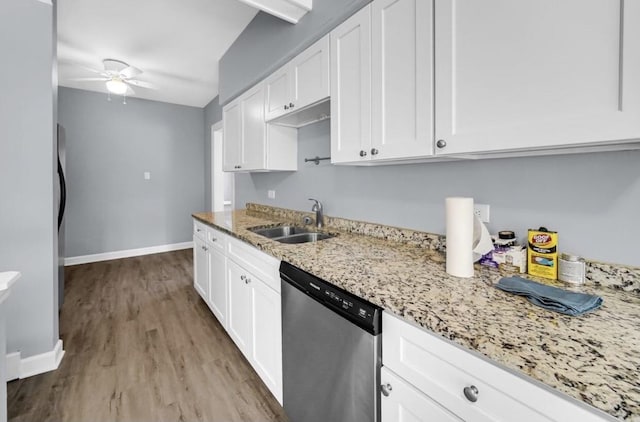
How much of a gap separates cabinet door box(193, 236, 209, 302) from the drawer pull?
7.63 ft

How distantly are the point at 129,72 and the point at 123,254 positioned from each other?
9.38 ft

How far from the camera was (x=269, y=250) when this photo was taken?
147cm

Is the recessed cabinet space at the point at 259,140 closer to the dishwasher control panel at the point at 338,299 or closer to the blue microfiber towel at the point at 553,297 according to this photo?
the dishwasher control panel at the point at 338,299

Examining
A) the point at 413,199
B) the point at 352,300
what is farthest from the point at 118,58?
the point at 352,300

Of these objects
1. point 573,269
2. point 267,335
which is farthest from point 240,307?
point 573,269

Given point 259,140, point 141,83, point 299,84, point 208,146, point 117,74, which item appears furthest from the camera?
point 208,146

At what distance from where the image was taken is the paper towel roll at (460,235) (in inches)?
38.7

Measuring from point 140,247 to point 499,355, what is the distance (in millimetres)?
5433

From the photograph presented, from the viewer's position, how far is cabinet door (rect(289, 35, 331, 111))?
1.62 meters

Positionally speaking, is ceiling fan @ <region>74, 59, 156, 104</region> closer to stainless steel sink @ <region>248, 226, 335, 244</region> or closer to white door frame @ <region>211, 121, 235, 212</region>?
white door frame @ <region>211, 121, 235, 212</region>

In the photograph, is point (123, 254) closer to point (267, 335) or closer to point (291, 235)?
point (291, 235)

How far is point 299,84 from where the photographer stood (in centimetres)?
185

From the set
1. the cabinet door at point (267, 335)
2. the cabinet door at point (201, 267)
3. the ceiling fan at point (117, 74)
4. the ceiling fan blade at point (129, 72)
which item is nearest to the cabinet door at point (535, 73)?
the cabinet door at point (267, 335)

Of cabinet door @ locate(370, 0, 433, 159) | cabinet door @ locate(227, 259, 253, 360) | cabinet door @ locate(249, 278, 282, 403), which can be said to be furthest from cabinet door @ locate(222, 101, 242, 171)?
cabinet door @ locate(370, 0, 433, 159)
